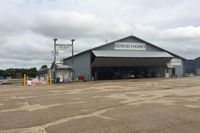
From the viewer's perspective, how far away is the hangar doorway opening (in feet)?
142

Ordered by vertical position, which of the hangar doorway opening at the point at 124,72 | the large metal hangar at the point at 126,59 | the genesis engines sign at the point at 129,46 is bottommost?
the hangar doorway opening at the point at 124,72

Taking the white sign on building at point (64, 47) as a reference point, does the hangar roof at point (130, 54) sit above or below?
below

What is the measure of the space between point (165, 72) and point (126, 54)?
12539 mm

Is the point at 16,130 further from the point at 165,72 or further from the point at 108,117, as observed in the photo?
the point at 165,72

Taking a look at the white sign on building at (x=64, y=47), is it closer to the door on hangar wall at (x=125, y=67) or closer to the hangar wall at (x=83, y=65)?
the door on hangar wall at (x=125, y=67)

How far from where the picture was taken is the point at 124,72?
46.4 metres

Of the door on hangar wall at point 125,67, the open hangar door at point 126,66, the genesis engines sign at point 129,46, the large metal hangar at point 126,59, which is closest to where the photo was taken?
the large metal hangar at point 126,59

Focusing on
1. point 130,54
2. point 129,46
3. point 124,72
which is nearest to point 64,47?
point 130,54

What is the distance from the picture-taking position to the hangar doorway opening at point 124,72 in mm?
43184

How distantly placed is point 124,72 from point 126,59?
12792mm

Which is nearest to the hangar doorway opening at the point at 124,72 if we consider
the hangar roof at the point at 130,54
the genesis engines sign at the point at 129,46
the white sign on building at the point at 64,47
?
the hangar roof at the point at 130,54

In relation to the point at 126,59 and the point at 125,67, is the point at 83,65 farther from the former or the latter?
the point at 125,67

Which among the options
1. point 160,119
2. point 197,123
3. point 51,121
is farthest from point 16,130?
point 197,123

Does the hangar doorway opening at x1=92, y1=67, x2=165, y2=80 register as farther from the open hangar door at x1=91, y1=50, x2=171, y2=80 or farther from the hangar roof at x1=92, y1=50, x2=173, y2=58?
the hangar roof at x1=92, y1=50, x2=173, y2=58
